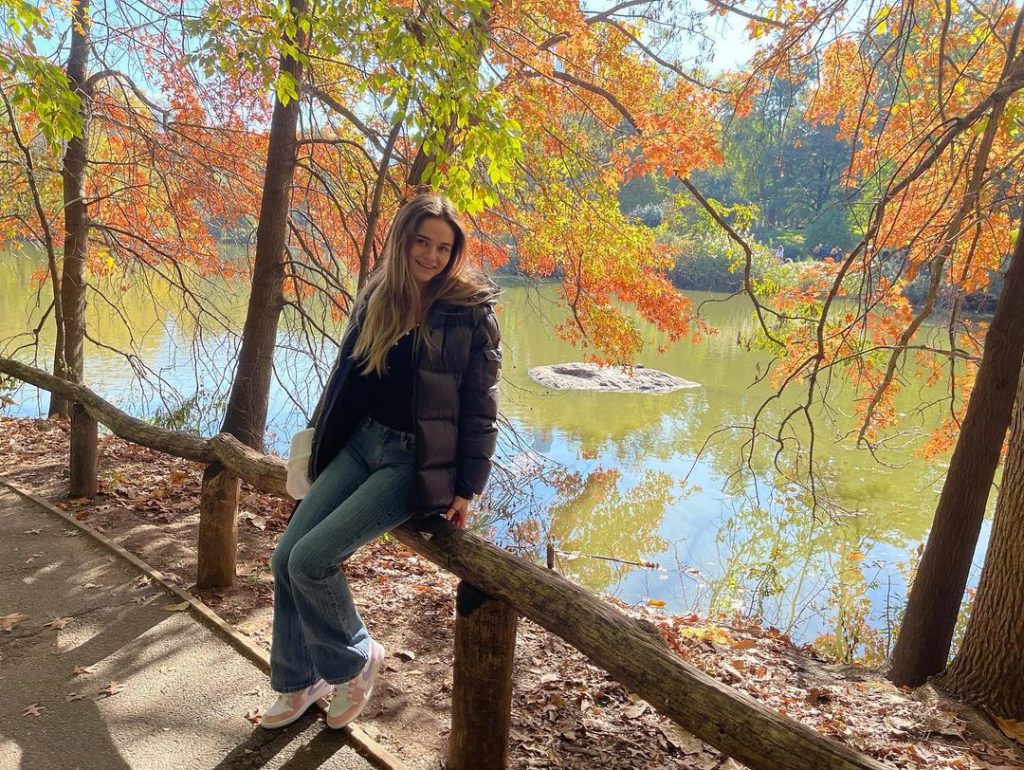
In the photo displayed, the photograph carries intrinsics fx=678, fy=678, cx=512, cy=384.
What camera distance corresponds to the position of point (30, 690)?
2.76 m

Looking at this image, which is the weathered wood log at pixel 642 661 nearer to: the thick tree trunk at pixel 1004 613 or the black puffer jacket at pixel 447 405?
the black puffer jacket at pixel 447 405

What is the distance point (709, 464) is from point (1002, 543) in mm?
8284

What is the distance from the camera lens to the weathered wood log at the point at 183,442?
3268mm

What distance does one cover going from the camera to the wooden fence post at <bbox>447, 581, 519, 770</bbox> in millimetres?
2268

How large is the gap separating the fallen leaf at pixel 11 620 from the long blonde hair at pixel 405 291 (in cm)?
241

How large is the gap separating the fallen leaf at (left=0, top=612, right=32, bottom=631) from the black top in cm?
234

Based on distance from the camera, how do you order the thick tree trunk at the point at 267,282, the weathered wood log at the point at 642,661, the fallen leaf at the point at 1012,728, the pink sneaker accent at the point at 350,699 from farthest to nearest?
1. the thick tree trunk at the point at 267,282
2. the fallen leaf at the point at 1012,728
3. the pink sneaker accent at the point at 350,699
4. the weathered wood log at the point at 642,661

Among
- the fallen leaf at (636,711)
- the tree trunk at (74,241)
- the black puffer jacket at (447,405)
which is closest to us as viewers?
the black puffer jacket at (447,405)

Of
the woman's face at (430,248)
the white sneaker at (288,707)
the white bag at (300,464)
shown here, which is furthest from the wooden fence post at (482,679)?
the woman's face at (430,248)

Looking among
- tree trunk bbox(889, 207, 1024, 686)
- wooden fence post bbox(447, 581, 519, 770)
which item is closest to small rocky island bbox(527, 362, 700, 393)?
tree trunk bbox(889, 207, 1024, 686)

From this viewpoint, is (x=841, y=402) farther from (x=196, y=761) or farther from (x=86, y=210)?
(x=196, y=761)

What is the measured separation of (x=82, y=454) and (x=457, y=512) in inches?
162

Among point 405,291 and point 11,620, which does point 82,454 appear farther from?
point 405,291

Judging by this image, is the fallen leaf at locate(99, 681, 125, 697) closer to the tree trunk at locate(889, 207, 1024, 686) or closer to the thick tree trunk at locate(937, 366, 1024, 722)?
the thick tree trunk at locate(937, 366, 1024, 722)
